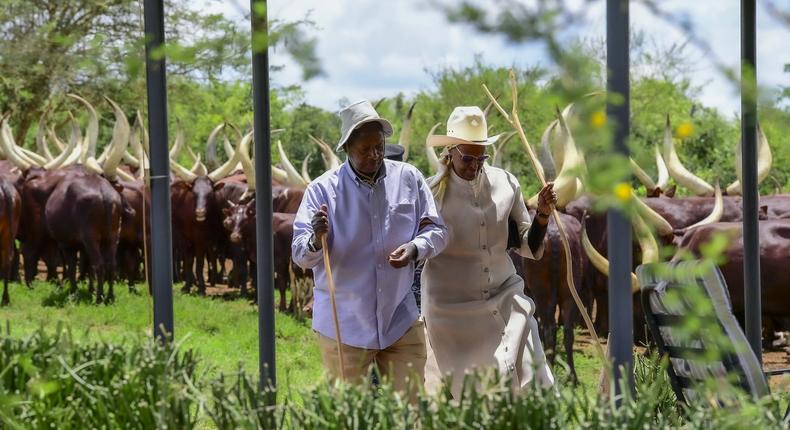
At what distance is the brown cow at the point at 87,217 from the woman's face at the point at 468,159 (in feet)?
31.3

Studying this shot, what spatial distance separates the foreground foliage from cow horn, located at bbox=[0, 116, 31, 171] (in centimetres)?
1446

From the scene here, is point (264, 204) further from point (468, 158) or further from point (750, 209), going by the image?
point (750, 209)

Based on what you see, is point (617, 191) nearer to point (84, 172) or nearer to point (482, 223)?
point (482, 223)

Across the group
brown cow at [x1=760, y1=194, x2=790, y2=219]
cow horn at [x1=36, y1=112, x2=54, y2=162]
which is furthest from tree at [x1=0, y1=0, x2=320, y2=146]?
brown cow at [x1=760, y1=194, x2=790, y2=219]

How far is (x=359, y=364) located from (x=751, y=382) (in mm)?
1604

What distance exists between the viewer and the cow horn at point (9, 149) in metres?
17.5

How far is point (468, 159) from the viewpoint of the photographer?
515 cm

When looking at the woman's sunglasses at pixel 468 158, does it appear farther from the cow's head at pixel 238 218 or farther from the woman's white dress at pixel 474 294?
the cow's head at pixel 238 218

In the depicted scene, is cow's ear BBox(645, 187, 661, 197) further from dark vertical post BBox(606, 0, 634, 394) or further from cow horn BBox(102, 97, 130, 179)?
dark vertical post BBox(606, 0, 634, 394)

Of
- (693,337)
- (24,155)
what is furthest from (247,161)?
(693,337)

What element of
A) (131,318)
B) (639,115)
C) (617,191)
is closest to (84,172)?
(131,318)

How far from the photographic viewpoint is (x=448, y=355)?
5.24 meters

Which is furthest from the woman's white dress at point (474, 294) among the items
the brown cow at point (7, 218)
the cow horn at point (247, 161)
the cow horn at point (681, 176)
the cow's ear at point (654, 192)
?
the cow horn at point (247, 161)

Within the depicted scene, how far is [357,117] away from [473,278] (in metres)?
0.96
